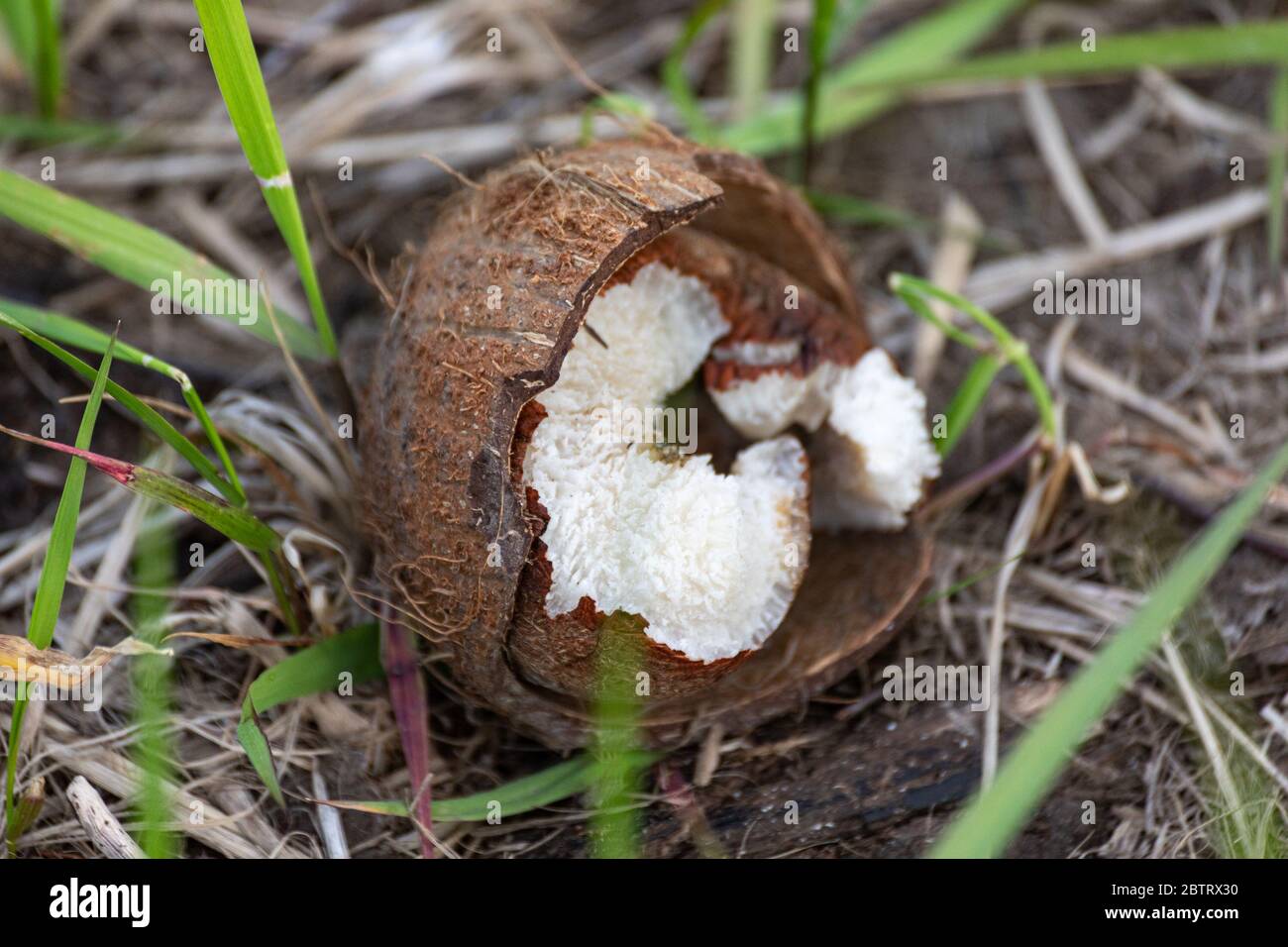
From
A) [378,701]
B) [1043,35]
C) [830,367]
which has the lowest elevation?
[378,701]

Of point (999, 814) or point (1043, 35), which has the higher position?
point (1043, 35)

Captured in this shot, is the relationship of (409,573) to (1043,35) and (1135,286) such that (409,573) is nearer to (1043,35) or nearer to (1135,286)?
(1135,286)

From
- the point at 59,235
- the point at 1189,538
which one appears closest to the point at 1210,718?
the point at 1189,538

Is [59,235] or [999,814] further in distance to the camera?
[59,235]

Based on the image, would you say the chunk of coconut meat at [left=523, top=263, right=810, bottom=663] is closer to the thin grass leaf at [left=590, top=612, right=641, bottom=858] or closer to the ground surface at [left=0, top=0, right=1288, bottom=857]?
the thin grass leaf at [left=590, top=612, right=641, bottom=858]
